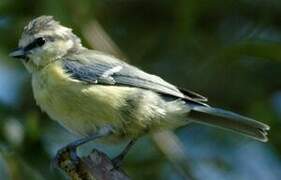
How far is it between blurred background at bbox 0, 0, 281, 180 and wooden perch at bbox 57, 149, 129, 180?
0.83 m

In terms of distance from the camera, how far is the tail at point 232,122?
4.41m

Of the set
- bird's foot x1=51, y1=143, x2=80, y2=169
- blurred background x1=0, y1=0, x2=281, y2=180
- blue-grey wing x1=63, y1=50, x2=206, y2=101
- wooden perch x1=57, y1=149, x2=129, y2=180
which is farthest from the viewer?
blurred background x1=0, y1=0, x2=281, y2=180

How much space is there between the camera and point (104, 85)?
177 inches

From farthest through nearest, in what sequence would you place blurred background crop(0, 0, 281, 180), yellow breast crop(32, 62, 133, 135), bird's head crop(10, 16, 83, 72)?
blurred background crop(0, 0, 281, 180), bird's head crop(10, 16, 83, 72), yellow breast crop(32, 62, 133, 135)

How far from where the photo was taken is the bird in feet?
14.4

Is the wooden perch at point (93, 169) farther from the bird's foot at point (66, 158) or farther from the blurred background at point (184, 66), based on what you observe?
the blurred background at point (184, 66)

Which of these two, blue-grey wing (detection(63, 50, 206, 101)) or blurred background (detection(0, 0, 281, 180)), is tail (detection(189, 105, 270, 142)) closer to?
blue-grey wing (detection(63, 50, 206, 101))

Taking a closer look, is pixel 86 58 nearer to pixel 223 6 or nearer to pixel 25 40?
pixel 25 40

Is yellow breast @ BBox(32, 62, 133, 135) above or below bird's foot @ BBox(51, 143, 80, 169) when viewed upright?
above

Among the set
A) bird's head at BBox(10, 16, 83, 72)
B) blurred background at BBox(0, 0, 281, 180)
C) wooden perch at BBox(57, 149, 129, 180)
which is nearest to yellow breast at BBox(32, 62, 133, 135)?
bird's head at BBox(10, 16, 83, 72)

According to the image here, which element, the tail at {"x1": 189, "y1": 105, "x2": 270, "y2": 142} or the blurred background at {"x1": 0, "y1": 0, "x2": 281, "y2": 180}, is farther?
the blurred background at {"x1": 0, "y1": 0, "x2": 281, "y2": 180}

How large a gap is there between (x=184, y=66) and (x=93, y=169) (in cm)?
171

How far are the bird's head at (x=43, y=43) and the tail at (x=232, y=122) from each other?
647mm

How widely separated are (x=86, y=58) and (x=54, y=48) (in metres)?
0.14
